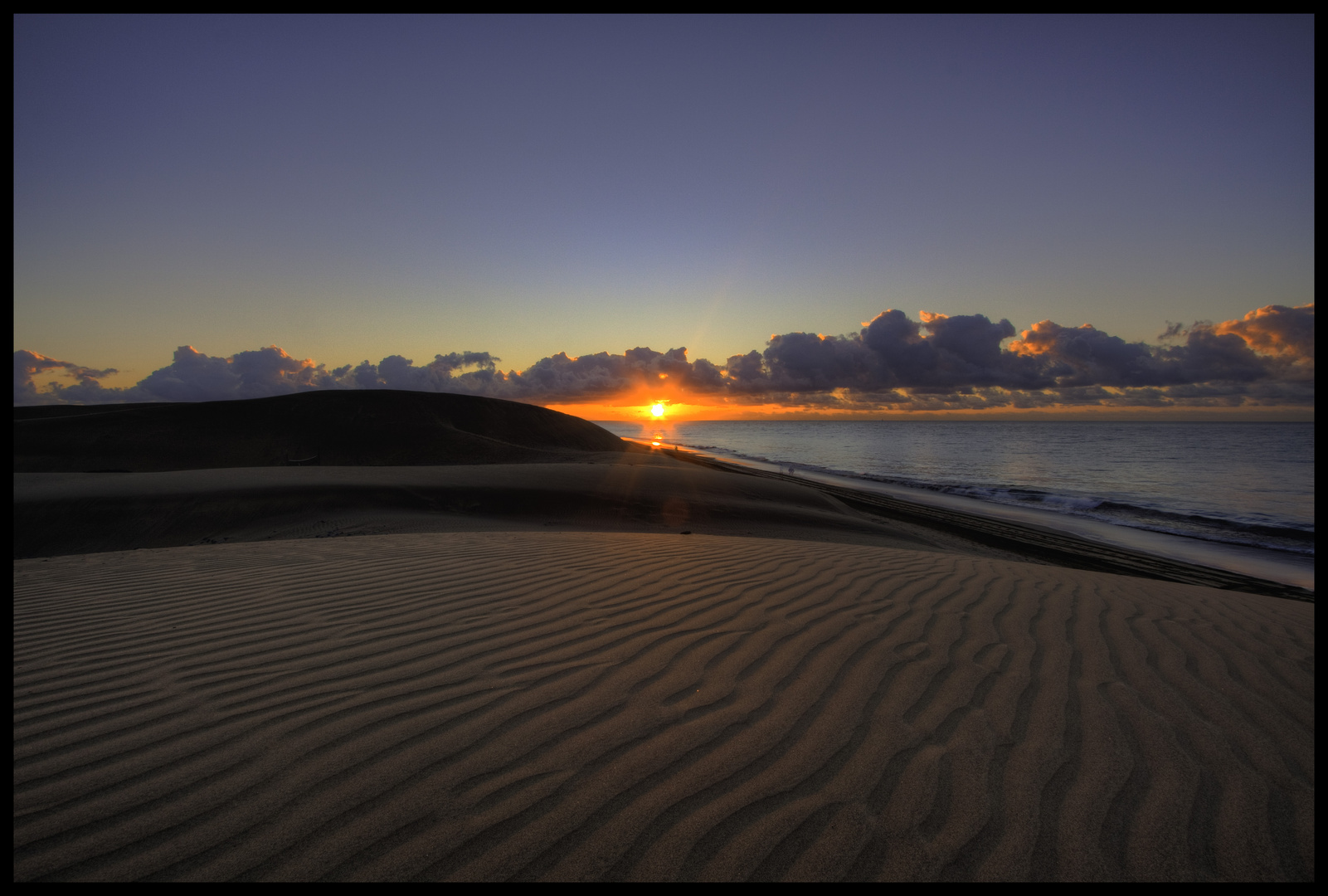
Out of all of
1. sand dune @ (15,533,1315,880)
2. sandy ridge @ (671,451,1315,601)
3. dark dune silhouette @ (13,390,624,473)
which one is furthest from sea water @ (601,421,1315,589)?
dark dune silhouette @ (13,390,624,473)

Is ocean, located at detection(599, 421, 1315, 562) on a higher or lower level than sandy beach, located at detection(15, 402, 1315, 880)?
lower

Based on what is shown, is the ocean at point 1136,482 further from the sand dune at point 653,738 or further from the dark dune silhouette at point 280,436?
the dark dune silhouette at point 280,436

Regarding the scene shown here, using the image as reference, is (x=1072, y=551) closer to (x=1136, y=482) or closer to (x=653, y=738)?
(x=653, y=738)

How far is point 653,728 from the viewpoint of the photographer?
Result: 102 inches

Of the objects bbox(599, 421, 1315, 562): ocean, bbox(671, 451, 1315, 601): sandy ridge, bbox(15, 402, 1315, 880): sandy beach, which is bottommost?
bbox(599, 421, 1315, 562): ocean

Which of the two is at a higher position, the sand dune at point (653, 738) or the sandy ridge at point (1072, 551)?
the sand dune at point (653, 738)

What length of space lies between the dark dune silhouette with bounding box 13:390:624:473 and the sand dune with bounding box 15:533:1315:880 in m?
26.6

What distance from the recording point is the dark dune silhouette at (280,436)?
29.7 metres

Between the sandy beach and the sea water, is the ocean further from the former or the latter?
the sandy beach

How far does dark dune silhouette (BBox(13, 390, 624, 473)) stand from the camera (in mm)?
29656

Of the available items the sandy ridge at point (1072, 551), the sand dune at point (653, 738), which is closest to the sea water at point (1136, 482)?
the sandy ridge at point (1072, 551)

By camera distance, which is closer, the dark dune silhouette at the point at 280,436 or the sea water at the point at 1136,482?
the sea water at the point at 1136,482

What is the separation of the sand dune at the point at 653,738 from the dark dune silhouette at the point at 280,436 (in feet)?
87.4

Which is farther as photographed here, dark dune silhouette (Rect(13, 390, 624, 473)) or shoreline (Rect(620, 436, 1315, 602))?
dark dune silhouette (Rect(13, 390, 624, 473))
